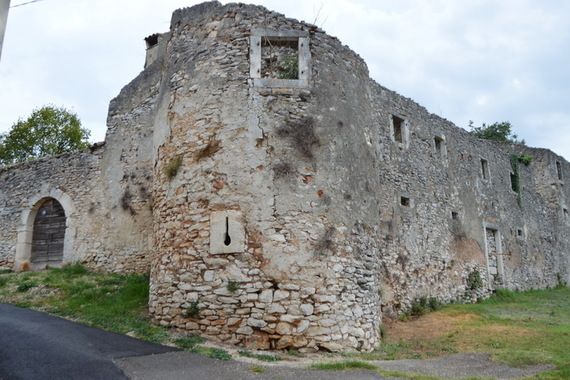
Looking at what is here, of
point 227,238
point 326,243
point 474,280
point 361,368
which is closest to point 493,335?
point 326,243

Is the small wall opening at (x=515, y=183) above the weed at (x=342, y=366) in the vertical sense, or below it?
above

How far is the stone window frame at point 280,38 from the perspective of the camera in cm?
966

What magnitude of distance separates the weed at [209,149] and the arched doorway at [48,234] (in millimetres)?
7761

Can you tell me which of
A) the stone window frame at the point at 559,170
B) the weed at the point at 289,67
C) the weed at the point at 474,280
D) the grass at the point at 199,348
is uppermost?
the stone window frame at the point at 559,170

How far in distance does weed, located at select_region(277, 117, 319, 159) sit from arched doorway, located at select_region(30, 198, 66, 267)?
357 inches

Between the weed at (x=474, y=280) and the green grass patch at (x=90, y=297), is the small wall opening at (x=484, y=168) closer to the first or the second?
the weed at (x=474, y=280)

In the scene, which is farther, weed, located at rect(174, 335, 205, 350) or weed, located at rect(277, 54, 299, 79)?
weed, located at rect(277, 54, 299, 79)

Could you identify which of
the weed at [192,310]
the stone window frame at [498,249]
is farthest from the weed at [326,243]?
the stone window frame at [498,249]

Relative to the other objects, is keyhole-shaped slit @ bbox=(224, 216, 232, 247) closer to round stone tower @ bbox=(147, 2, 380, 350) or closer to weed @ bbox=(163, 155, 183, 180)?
round stone tower @ bbox=(147, 2, 380, 350)

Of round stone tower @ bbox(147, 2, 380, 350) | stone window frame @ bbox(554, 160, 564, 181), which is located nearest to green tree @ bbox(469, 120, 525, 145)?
stone window frame @ bbox(554, 160, 564, 181)

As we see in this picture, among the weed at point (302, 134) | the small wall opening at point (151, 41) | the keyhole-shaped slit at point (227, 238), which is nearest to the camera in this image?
the keyhole-shaped slit at point (227, 238)

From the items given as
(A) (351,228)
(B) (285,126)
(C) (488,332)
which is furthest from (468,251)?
(B) (285,126)

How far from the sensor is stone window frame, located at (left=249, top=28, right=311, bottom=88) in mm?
9664

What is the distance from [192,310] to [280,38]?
5.45 m
